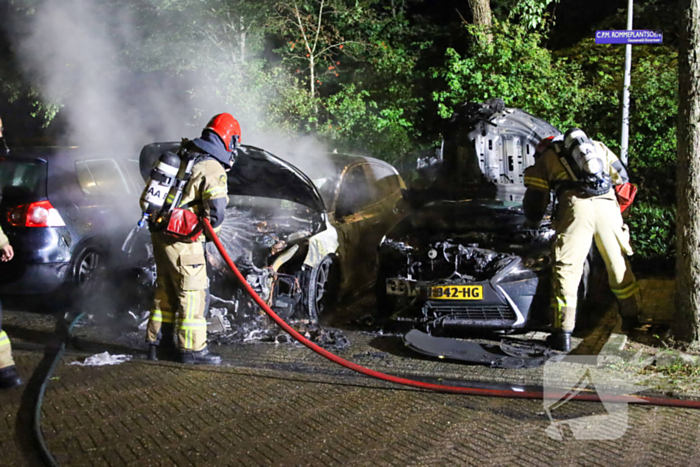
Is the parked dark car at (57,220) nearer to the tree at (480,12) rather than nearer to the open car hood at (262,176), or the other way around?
the open car hood at (262,176)

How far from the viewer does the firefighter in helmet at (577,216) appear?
16.5 feet

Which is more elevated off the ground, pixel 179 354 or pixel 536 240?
pixel 536 240

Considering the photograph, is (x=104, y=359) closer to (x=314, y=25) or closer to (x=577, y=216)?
(x=577, y=216)

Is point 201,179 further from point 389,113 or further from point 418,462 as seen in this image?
point 389,113

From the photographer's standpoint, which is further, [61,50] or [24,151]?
[61,50]

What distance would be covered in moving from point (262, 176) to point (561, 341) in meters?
3.04

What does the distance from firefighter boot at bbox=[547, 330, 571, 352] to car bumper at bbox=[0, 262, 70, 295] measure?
4654mm

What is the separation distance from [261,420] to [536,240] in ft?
9.80

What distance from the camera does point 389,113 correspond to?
36.2 feet

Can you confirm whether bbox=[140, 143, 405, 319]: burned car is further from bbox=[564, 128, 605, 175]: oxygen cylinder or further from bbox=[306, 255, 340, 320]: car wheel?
bbox=[564, 128, 605, 175]: oxygen cylinder

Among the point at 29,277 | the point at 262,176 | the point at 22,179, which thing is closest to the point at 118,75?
the point at 22,179

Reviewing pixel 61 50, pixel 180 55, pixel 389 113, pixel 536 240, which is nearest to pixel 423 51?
pixel 389 113

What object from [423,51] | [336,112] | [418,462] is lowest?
[418,462]

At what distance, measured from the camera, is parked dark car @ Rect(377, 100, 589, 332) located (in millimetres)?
5227
